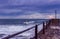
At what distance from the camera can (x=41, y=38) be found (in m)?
8.23

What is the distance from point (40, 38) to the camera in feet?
26.9

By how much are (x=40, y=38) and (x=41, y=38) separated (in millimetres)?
72
